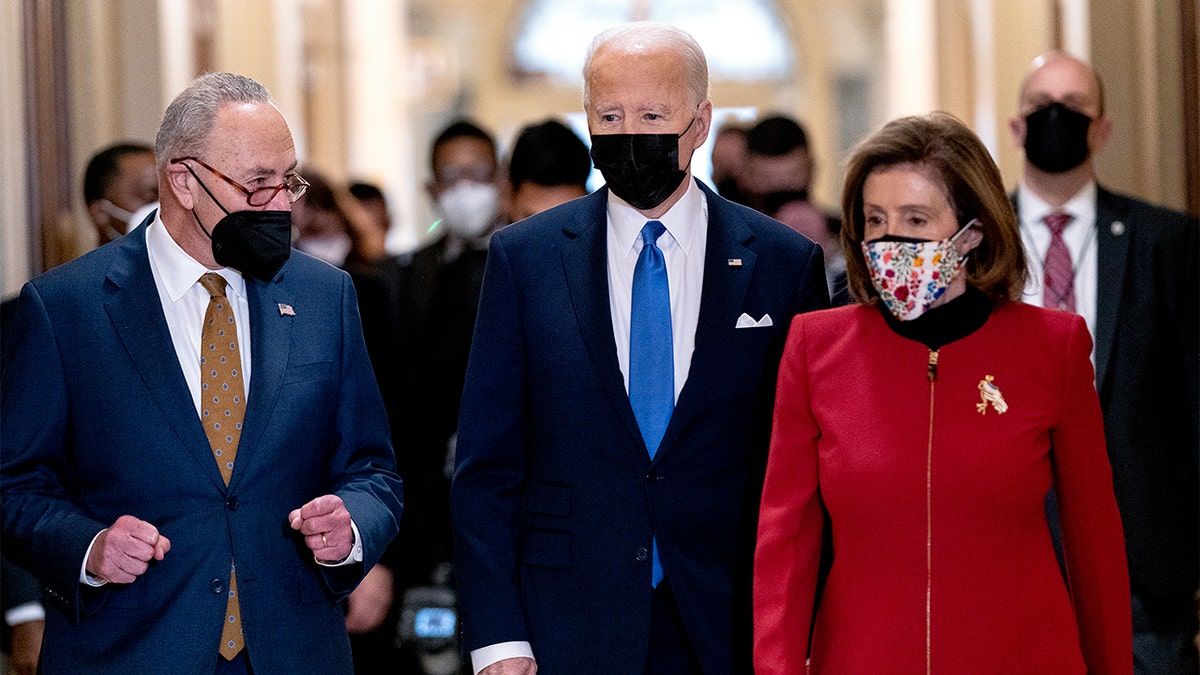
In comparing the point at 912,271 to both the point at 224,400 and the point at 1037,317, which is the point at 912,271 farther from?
the point at 224,400

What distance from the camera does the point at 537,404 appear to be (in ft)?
11.5

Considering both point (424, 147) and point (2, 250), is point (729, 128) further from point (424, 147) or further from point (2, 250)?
point (424, 147)

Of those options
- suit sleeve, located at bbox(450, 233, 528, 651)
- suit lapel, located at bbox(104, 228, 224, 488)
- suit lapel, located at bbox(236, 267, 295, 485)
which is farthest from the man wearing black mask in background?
suit lapel, located at bbox(104, 228, 224, 488)

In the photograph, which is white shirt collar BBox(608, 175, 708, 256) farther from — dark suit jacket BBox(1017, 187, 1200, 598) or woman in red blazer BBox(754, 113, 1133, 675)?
dark suit jacket BBox(1017, 187, 1200, 598)

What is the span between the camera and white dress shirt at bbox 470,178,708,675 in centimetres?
350

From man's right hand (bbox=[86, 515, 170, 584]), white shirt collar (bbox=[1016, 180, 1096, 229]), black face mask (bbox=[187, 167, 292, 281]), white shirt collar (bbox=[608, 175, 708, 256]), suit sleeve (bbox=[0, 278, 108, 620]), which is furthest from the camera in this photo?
white shirt collar (bbox=[1016, 180, 1096, 229])

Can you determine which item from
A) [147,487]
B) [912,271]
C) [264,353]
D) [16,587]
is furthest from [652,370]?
[16,587]

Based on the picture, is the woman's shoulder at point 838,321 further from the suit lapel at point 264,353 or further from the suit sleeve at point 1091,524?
the suit lapel at point 264,353

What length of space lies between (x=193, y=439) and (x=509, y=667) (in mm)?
788

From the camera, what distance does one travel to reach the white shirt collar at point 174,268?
3.38 metres

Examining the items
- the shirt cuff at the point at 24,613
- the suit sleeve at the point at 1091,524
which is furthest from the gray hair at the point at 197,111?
the shirt cuff at the point at 24,613

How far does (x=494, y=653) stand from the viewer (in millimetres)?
3375

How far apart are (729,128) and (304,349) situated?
4.21 meters

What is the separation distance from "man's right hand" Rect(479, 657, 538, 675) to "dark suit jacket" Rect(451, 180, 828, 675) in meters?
0.05
